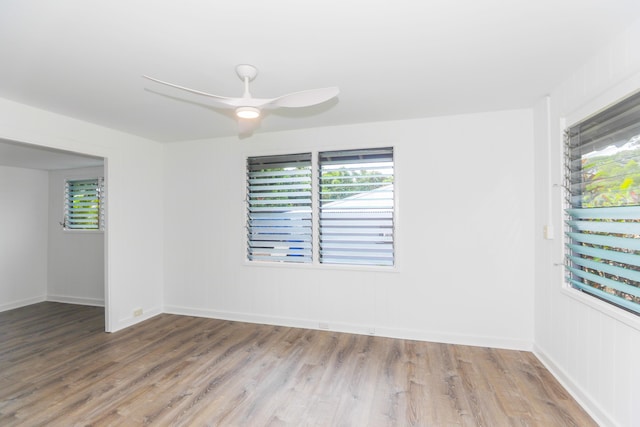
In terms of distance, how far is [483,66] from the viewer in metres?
2.17

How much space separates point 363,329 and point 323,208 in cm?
149

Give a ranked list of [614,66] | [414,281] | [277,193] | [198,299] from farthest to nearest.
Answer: [198,299]
[277,193]
[414,281]
[614,66]

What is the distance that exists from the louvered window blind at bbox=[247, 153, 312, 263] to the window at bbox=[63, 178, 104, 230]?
2877 mm

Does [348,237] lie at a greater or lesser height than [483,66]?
lesser

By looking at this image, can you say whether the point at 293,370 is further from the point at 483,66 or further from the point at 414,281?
the point at 483,66

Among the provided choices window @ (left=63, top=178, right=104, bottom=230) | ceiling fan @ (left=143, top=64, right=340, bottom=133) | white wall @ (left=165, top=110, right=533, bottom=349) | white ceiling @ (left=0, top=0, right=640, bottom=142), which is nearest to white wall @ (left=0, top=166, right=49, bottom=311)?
window @ (left=63, top=178, right=104, bottom=230)

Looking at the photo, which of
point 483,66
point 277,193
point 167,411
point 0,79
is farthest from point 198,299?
point 483,66

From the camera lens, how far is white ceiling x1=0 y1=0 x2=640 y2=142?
61.3 inches

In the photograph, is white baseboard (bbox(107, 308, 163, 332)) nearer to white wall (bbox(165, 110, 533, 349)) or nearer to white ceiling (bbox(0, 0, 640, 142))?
white wall (bbox(165, 110, 533, 349))

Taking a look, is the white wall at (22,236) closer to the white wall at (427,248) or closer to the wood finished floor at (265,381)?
the wood finished floor at (265,381)

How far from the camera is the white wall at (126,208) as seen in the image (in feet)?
10.5

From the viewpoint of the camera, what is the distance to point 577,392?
2.20 metres

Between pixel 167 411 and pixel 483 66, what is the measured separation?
3.34 metres

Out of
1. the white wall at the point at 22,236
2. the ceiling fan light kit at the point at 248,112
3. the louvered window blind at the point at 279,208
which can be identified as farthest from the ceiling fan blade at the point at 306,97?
the white wall at the point at 22,236
